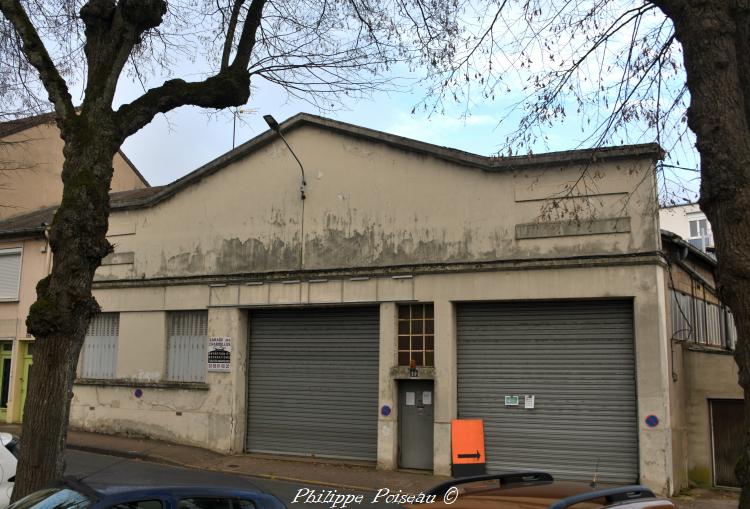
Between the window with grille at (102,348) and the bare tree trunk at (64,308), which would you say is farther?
the window with grille at (102,348)

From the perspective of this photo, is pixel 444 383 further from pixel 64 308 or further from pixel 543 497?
pixel 543 497

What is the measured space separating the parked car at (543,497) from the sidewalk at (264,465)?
29.1ft

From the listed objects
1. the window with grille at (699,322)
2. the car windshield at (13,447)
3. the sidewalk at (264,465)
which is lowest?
the sidewalk at (264,465)

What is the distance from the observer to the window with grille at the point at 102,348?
62.1 feet

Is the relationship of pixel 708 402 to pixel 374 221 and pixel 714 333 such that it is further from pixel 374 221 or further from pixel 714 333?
→ pixel 374 221

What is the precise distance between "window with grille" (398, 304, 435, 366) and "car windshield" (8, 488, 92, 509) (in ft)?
34.6

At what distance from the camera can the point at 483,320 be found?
14906 mm

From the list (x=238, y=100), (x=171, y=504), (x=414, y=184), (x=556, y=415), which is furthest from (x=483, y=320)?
(x=171, y=504)

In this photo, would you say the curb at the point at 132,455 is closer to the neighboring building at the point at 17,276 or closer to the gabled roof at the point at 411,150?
the neighboring building at the point at 17,276

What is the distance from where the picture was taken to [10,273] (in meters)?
21.8

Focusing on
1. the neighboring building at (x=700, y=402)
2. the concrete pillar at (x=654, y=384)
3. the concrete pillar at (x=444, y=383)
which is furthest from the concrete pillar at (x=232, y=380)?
the neighboring building at (x=700, y=402)

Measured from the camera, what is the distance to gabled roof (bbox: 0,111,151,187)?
62.3ft

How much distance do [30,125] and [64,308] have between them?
1763 centimetres

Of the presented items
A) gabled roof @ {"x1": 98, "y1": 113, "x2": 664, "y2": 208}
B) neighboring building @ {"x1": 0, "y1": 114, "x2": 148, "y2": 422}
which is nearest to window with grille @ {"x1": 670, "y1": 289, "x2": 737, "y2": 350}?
gabled roof @ {"x1": 98, "y1": 113, "x2": 664, "y2": 208}
